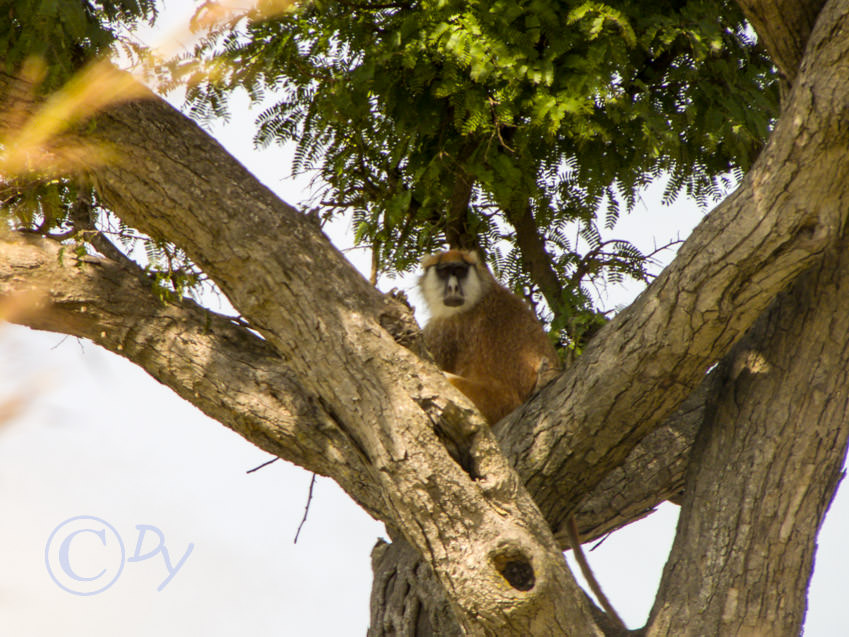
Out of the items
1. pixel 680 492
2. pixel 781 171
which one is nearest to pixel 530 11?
pixel 781 171

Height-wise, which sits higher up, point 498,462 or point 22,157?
point 498,462

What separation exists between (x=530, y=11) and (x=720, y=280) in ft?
5.01

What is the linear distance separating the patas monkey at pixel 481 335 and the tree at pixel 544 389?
1163 mm

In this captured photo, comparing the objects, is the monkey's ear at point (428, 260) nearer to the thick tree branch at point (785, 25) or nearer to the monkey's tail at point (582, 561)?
the monkey's tail at point (582, 561)

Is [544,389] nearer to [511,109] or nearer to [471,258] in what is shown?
[511,109]

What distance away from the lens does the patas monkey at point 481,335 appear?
5.12 metres

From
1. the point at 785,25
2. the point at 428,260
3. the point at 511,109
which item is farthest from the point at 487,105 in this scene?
the point at 428,260

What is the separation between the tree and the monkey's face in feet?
5.91

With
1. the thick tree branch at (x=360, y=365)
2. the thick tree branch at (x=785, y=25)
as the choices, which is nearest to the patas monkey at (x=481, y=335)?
the thick tree branch at (x=360, y=365)

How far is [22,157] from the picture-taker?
110 centimetres

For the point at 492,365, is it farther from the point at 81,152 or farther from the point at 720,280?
the point at 81,152

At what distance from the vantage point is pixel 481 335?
5.50 metres

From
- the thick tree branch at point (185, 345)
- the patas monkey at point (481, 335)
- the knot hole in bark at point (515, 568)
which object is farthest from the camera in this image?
the patas monkey at point (481, 335)

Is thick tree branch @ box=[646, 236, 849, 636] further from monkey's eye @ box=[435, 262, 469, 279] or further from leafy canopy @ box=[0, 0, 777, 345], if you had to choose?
monkey's eye @ box=[435, 262, 469, 279]
